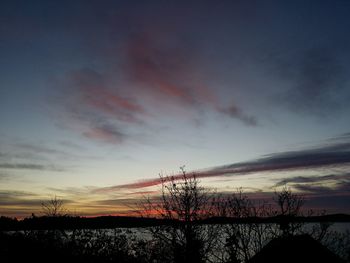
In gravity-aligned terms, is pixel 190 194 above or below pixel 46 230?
above

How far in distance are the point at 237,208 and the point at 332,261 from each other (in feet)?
44.6

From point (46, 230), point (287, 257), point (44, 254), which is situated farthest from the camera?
point (46, 230)

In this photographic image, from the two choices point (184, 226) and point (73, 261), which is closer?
point (184, 226)

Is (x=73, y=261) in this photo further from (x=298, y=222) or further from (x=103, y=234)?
(x=298, y=222)

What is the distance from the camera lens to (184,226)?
24.5m

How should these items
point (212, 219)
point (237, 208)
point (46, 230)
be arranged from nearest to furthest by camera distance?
1. point (212, 219)
2. point (237, 208)
3. point (46, 230)

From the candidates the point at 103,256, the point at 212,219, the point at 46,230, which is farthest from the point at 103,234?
the point at 212,219

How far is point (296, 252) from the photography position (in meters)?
22.9

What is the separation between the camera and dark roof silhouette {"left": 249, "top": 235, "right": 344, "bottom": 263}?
2222 cm

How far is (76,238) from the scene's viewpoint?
36.9 m

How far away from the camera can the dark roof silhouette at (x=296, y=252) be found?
22.2 metres

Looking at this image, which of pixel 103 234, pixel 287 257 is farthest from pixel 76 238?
pixel 287 257

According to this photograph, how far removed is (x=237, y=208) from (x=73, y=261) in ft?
57.0

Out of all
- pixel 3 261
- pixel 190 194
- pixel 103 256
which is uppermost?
pixel 190 194
